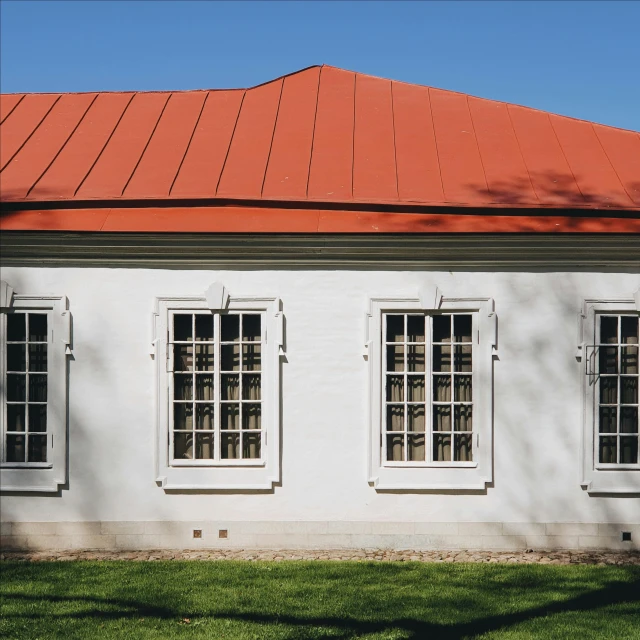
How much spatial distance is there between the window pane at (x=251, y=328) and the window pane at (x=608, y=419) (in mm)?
3940

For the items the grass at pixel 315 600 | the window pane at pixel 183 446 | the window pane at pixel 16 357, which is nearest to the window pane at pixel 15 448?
the window pane at pixel 16 357

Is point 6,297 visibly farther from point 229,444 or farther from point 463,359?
point 463,359

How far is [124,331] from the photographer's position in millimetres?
9367

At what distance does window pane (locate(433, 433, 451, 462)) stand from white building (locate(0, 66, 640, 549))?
0.06 ft

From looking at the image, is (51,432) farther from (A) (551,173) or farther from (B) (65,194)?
(A) (551,173)

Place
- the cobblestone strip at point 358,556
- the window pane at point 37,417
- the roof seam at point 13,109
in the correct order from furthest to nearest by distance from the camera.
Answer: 1. the roof seam at point 13,109
2. the window pane at point 37,417
3. the cobblestone strip at point 358,556

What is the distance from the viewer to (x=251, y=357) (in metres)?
9.38

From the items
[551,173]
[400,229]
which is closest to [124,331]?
[400,229]

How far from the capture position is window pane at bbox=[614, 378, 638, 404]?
30.6 feet

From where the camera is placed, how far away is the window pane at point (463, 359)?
368 inches

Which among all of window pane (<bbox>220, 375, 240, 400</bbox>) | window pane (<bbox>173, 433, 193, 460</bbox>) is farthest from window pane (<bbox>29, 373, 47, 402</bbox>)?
window pane (<bbox>220, 375, 240, 400</bbox>)

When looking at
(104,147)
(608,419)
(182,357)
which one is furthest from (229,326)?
(608,419)

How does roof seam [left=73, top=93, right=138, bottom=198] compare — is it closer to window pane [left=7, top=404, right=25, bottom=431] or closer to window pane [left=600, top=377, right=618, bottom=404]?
window pane [left=7, top=404, right=25, bottom=431]

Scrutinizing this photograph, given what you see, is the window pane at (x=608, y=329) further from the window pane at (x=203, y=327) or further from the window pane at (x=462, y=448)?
the window pane at (x=203, y=327)
